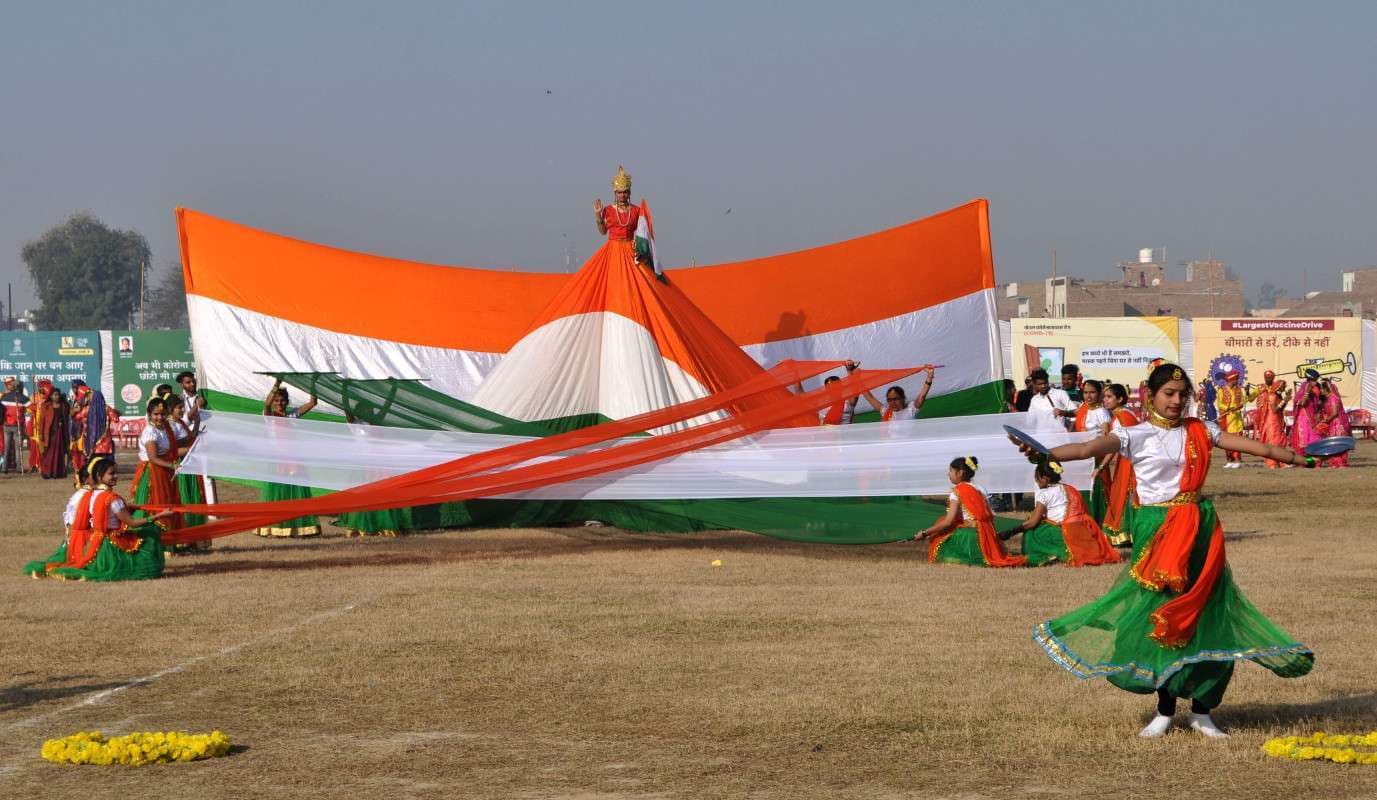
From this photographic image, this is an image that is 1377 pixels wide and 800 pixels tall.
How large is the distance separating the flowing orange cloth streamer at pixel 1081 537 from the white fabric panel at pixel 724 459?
38 centimetres

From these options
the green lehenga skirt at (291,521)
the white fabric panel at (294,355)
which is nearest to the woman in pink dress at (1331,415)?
the white fabric panel at (294,355)

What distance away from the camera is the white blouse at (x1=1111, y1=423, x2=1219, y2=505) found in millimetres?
6289

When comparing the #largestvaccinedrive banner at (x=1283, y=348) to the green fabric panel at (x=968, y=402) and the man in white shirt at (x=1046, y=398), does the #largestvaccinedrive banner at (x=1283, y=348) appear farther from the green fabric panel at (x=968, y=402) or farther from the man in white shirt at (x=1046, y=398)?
the green fabric panel at (x=968, y=402)

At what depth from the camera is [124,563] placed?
1191 cm

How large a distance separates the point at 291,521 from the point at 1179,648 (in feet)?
34.5

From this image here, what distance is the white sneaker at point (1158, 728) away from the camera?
6.21 meters

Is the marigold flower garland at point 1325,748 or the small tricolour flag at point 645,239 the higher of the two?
the small tricolour flag at point 645,239

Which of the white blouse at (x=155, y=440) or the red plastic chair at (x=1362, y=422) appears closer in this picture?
the white blouse at (x=155, y=440)

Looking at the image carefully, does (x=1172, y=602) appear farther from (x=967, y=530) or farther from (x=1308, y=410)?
(x=1308, y=410)

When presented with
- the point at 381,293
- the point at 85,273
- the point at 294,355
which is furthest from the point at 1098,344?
the point at 85,273

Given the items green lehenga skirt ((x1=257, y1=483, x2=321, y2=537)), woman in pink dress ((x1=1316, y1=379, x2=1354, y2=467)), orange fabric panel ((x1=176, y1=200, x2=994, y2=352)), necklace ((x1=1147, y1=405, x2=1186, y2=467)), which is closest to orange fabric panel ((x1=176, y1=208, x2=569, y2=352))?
orange fabric panel ((x1=176, y1=200, x2=994, y2=352))

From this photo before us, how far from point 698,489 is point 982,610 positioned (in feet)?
11.3

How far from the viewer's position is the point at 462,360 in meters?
18.3

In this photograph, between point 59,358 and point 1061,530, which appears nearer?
point 1061,530
